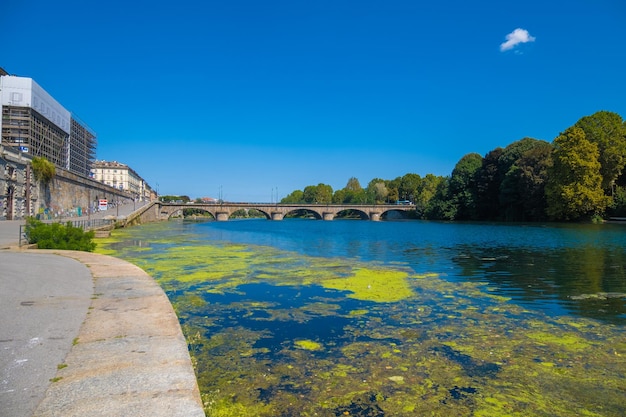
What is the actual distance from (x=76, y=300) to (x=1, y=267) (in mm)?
6383

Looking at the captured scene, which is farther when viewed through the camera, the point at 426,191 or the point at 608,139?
the point at 426,191

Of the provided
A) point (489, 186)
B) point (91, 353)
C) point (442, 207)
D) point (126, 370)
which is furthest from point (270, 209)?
point (126, 370)

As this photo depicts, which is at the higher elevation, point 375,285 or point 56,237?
point 56,237

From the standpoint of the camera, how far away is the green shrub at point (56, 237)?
72.2 ft

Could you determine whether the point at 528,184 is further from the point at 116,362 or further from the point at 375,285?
the point at 116,362

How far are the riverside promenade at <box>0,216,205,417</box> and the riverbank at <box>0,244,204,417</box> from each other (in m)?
0.01

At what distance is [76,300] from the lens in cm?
933

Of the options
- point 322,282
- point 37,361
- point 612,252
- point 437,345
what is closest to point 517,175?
point 612,252

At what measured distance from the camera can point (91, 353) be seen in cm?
596

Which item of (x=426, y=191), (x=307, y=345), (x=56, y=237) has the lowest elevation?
(x=307, y=345)

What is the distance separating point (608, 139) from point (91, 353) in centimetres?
7929

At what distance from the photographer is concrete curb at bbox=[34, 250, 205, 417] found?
4.34 metres

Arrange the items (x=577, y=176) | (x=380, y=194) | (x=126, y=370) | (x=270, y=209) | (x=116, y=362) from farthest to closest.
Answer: (x=380, y=194) < (x=270, y=209) < (x=577, y=176) < (x=116, y=362) < (x=126, y=370)

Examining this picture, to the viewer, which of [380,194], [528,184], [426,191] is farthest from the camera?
[380,194]
